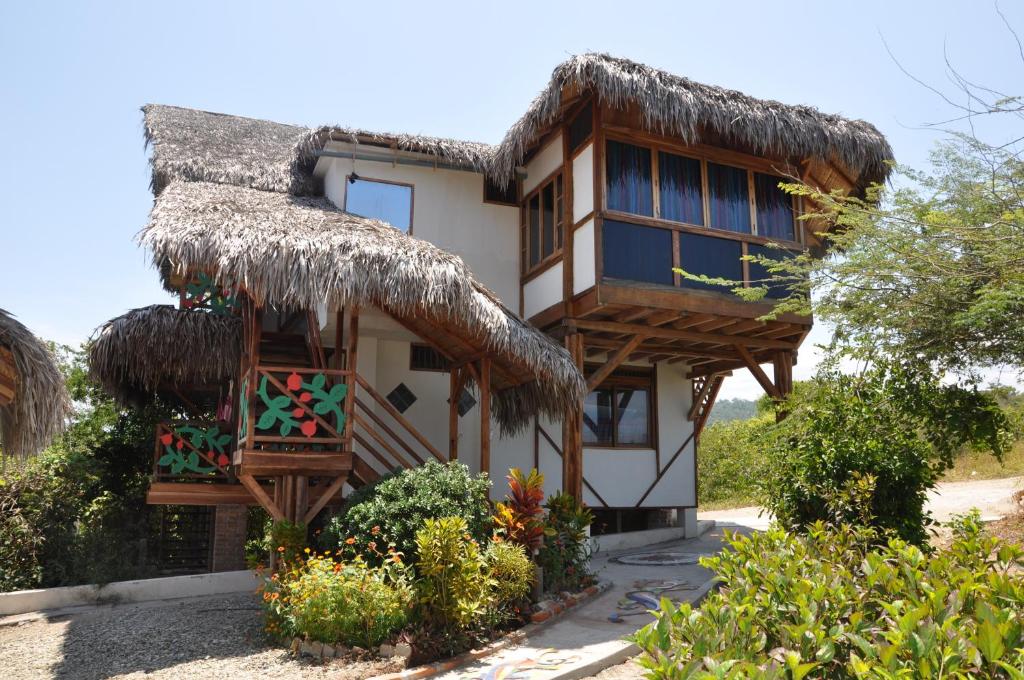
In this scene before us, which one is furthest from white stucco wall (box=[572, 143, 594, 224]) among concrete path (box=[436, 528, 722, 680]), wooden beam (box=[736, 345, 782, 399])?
concrete path (box=[436, 528, 722, 680])

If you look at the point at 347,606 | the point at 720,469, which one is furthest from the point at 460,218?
the point at 720,469

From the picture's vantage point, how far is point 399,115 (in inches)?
505

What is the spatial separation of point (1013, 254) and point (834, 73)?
2.00 metres

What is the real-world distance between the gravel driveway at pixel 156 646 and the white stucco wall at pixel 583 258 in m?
5.07

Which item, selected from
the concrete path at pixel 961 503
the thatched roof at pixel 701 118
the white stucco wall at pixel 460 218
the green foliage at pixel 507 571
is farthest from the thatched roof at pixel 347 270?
the concrete path at pixel 961 503

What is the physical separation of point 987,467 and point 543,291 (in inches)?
567

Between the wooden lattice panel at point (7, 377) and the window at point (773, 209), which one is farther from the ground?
the window at point (773, 209)

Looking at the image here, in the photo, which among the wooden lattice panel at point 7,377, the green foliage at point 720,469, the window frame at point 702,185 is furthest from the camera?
the green foliage at point 720,469

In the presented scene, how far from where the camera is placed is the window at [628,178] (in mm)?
10180

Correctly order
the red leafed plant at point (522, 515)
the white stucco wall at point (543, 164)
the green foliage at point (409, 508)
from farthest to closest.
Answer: the white stucco wall at point (543, 164) < the red leafed plant at point (522, 515) < the green foliage at point (409, 508)

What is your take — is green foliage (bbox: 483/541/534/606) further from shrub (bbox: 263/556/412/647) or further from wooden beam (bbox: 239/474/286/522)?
wooden beam (bbox: 239/474/286/522)

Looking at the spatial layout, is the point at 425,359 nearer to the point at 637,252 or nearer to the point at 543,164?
the point at 543,164

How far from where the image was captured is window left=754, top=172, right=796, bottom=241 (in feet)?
36.9

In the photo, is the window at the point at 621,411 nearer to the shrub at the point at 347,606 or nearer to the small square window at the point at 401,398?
the small square window at the point at 401,398
